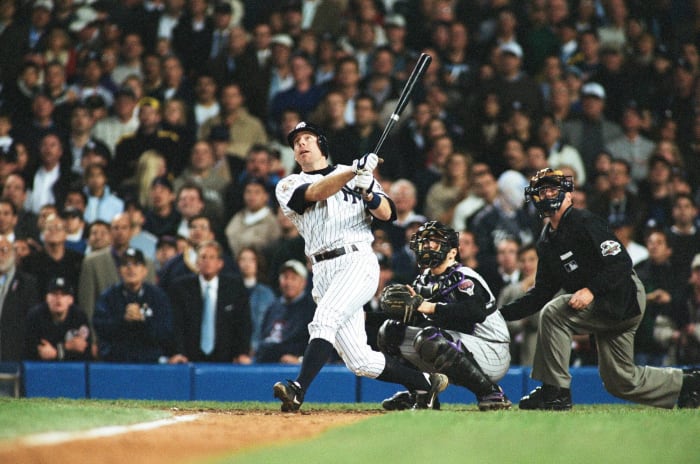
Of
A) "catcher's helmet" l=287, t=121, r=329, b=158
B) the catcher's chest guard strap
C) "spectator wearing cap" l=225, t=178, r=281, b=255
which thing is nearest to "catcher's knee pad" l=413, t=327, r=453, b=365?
the catcher's chest guard strap

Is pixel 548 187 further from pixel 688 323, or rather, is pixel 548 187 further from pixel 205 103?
pixel 205 103

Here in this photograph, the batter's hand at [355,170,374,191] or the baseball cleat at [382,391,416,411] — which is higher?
the batter's hand at [355,170,374,191]

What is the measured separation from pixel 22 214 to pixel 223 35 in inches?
139

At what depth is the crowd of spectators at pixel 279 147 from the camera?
9094mm

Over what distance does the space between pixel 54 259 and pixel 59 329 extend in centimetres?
97

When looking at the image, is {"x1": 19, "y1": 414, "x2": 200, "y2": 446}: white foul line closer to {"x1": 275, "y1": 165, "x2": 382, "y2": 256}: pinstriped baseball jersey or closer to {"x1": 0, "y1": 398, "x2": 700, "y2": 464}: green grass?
{"x1": 0, "y1": 398, "x2": 700, "y2": 464}: green grass

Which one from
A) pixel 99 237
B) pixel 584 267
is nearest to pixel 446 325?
pixel 584 267

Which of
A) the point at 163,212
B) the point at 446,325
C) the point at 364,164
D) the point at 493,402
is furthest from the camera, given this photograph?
the point at 163,212

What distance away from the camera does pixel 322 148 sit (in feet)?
21.4

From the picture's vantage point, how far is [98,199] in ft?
35.0

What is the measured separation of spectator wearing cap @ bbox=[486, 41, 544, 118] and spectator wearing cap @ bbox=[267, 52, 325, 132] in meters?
1.99

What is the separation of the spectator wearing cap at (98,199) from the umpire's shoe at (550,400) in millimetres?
5430

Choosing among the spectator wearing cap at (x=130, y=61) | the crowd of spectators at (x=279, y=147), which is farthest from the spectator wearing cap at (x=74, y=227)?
the spectator wearing cap at (x=130, y=61)

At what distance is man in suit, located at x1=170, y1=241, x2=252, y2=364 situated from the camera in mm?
9070
